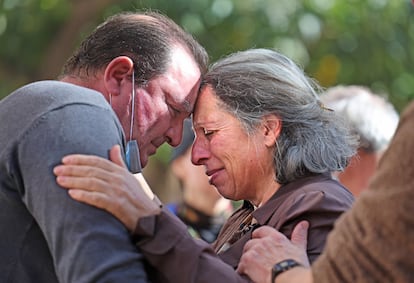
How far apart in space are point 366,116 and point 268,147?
1.94 m

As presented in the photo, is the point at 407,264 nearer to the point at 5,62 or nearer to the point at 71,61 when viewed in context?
the point at 71,61

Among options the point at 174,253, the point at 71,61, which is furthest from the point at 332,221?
the point at 71,61

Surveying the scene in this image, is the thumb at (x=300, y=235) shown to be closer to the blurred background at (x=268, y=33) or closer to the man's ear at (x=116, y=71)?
the man's ear at (x=116, y=71)

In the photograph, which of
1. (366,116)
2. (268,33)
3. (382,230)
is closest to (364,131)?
(366,116)

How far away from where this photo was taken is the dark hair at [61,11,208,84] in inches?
135

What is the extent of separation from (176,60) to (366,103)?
2222mm

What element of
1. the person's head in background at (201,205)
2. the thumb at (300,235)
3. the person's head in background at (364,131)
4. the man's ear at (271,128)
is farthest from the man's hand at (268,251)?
the person's head in background at (201,205)

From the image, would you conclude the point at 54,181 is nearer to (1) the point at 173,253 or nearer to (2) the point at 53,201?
(2) the point at 53,201

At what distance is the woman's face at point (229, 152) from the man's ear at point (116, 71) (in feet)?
1.55

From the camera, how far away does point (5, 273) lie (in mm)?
2889

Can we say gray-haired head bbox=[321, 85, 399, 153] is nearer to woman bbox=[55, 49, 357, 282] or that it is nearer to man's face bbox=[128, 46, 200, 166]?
woman bbox=[55, 49, 357, 282]

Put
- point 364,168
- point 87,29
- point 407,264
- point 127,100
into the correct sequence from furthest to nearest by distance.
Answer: point 87,29, point 364,168, point 127,100, point 407,264

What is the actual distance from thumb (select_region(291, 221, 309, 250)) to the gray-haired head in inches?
91.2

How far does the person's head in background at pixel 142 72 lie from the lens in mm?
3393
